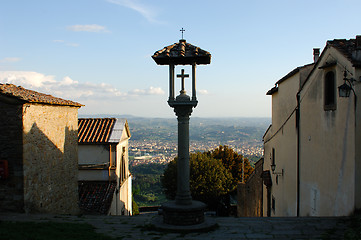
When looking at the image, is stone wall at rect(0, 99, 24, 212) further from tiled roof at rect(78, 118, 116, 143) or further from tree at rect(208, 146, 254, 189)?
tree at rect(208, 146, 254, 189)

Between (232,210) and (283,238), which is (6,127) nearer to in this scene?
(283,238)

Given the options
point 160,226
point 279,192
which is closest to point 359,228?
point 160,226

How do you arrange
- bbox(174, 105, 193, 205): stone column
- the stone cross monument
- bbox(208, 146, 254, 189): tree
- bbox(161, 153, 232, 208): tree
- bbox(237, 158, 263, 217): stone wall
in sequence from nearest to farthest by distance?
the stone cross monument
bbox(174, 105, 193, 205): stone column
bbox(237, 158, 263, 217): stone wall
bbox(161, 153, 232, 208): tree
bbox(208, 146, 254, 189): tree

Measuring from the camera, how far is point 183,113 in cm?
892

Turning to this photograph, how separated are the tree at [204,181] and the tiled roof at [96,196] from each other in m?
16.4

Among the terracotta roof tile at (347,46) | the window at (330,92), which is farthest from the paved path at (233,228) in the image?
the terracotta roof tile at (347,46)

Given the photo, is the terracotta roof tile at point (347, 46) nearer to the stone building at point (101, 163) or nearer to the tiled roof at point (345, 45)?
the tiled roof at point (345, 45)

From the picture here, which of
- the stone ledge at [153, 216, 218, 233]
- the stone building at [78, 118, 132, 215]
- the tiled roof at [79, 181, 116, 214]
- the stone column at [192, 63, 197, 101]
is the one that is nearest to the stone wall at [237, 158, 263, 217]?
Result: the stone building at [78, 118, 132, 215]

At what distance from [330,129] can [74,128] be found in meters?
10.9

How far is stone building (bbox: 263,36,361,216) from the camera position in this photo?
934 cm

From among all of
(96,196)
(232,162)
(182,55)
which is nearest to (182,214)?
(182,55)

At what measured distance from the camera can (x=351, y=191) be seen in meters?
9.31

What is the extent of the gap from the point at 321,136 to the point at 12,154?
1063 cm

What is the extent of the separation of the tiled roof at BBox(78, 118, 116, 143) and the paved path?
28.4 feet
